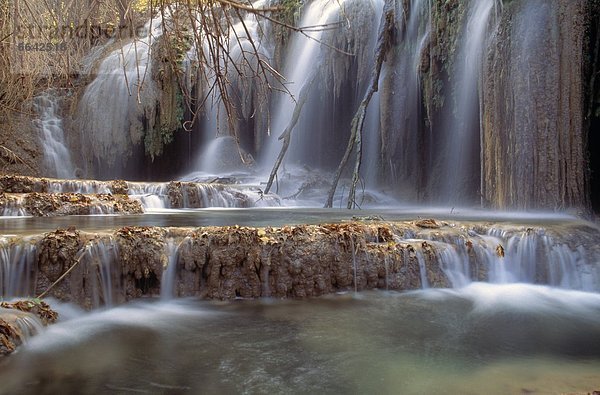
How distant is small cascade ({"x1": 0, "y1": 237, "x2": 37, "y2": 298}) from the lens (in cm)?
412

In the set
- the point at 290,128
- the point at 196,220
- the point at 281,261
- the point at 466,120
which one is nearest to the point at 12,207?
the point at 196,220

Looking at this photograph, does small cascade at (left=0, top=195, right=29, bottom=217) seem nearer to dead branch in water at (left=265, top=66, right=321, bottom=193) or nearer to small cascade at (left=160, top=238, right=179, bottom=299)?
small cascade at (left=160, top=238, right=179, bottom=299)

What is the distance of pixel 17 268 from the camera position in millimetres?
4199

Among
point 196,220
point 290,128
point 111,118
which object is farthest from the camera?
point 111,118

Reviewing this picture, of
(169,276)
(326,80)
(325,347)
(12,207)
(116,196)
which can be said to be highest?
(326,80)

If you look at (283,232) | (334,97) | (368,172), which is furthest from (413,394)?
(334,97)

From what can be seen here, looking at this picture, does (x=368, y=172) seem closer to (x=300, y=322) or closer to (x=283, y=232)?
(x=283, y=232)

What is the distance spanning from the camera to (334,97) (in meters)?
14.2

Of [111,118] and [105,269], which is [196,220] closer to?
[105,269]

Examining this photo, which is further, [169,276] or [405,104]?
[405,104]

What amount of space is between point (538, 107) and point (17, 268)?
22.9 feet

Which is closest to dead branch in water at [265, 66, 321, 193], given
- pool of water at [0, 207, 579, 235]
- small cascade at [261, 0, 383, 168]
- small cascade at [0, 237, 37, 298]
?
small cascade at [261, 0, 383, 168]

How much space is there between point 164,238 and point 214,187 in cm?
631

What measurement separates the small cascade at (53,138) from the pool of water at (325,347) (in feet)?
39.5
